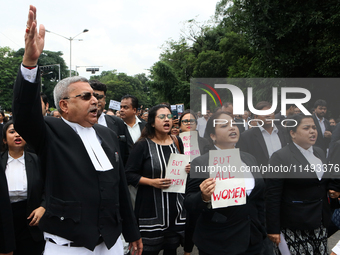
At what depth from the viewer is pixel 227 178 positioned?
2.66 meters

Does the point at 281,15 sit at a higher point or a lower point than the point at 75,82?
higher

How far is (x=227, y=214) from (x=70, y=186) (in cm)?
138

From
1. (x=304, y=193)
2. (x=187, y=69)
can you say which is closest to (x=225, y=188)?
(x=304, y=193)

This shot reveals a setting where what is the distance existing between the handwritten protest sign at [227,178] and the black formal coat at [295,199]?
0.78 meters

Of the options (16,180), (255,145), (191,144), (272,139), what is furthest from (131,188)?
(272,139)

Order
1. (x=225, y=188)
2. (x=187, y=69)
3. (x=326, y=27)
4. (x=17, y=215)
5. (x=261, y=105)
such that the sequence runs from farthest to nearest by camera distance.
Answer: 1. (x=187, y=69)
2. (x=326, y=27)
3. (x=261, y=105)
4. (x=17, y=215)
5. (x=225, y=188)

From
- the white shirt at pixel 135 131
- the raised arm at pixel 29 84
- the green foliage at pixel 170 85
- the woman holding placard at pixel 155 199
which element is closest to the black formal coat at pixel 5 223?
the raised arm at pixel 29 84

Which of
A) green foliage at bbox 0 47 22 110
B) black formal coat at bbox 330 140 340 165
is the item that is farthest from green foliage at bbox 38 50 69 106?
black formal coat at bbox 330 140 340 165

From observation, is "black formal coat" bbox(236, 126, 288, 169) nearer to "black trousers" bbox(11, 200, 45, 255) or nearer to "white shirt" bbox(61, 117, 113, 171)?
"white shirt" bbox(61, 117, 113, 171)

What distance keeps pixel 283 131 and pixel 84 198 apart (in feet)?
12.2

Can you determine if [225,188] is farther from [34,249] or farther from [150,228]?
[34,249]

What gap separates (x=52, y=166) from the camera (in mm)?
2104

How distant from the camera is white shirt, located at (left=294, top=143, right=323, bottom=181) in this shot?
3.29 metres

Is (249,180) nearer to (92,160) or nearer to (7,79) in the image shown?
(92,160)
